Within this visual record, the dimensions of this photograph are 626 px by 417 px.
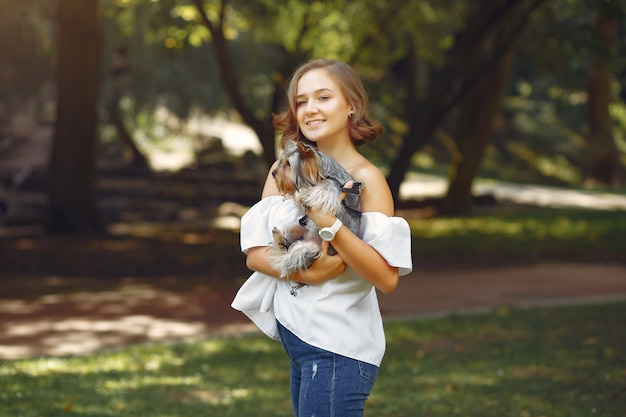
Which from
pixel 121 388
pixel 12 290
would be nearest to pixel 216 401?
pixel 121 388

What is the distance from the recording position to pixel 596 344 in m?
8.12

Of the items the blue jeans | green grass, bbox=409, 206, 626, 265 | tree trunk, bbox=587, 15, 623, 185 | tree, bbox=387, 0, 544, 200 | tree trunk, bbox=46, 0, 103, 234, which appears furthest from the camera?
tree trunk, bbox=587, 15, 623, 185

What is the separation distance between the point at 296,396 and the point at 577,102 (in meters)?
33.7

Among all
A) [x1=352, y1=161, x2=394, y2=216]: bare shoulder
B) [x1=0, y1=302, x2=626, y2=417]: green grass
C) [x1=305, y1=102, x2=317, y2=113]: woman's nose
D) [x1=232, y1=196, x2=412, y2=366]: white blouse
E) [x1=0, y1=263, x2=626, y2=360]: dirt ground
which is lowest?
[x1=0, y1=302, x2=626, y2=417]: green grass

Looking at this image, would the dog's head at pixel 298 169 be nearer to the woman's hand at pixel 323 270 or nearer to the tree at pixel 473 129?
the woman's hand at pixel 323 270

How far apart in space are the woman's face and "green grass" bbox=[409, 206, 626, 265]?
36.3 feet

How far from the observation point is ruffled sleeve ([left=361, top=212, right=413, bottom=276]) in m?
3.06

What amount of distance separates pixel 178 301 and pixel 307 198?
807 centimetres

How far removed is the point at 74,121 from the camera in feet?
50.3

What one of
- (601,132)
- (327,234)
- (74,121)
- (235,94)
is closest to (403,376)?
(327,234)

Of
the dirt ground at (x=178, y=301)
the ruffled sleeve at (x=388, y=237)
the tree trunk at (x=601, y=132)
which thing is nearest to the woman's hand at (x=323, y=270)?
the ruffled sleeve at (x=388, y=237)

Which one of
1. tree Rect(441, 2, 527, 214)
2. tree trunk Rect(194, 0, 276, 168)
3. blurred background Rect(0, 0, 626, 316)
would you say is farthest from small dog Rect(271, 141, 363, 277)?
tree Rect(441, 2, 527, 214)

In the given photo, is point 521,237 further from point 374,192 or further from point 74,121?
point 374,192

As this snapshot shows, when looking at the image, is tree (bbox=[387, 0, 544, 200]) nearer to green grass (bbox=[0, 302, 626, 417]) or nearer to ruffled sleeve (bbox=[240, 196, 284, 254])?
green grass (bbox=[0, 302, 626, 417])
